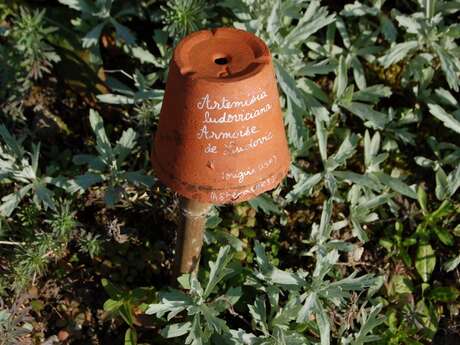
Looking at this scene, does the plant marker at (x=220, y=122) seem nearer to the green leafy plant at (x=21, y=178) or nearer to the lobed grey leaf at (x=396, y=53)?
the green leafy plant at (x=21, y=178)

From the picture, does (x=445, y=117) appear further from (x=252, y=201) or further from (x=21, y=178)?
(x=21, y=178)

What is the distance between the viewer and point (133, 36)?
12.8ft

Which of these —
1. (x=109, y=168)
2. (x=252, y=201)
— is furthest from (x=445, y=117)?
(x=109, y=168)

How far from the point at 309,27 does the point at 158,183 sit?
3.64 ft

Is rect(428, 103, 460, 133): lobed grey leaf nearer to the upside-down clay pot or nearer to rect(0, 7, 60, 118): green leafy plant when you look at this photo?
the upside-down clay pot

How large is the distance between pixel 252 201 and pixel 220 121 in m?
1.22

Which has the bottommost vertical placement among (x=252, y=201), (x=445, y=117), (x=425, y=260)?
(x=425, y=260)

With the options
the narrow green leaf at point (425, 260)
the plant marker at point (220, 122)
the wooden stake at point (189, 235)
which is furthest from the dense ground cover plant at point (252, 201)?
the plant marker at point (220, 122)

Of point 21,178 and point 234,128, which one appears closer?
point 234,128

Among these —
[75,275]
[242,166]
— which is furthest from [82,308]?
[242,166]

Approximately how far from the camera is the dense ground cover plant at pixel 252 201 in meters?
3.35

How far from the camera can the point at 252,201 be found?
360 centimetres

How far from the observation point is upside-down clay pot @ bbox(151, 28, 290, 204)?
2.38 metres

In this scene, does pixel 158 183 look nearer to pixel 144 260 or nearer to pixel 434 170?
pixel 144 260
